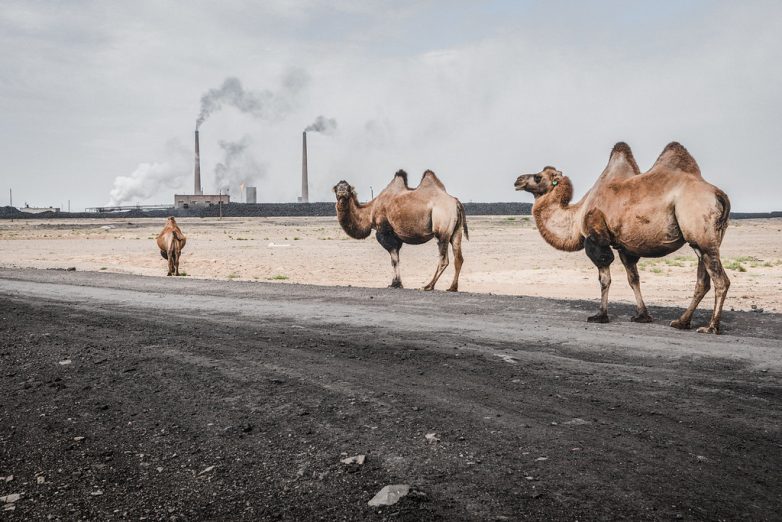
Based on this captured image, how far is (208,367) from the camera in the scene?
21.2 feet

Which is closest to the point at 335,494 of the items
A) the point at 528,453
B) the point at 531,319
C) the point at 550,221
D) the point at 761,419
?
the point at 528,453

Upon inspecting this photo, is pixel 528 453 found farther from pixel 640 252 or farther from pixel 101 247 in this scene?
pixel 101 247

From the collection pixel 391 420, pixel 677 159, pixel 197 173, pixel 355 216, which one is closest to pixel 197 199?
pixel 197 173

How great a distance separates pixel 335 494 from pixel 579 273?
18.8 meters

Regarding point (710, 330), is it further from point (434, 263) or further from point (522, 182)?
point (434, 263)

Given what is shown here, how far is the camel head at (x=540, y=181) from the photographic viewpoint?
35.5 feet

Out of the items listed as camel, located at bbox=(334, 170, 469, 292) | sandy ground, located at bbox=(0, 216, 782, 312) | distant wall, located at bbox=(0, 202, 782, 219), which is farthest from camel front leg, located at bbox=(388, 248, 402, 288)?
distant wall, located at bbox=(0, 202, 782, 219)

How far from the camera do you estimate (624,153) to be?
10.0 metres

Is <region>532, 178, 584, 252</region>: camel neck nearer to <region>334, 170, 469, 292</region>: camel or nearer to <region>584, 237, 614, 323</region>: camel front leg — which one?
<region>584, 237, 614, 323</region>: camel front leg

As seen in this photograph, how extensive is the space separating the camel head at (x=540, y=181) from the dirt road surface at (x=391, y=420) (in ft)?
9.27

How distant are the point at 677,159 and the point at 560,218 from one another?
6.64 feet

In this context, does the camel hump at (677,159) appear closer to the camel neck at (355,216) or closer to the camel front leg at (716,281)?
the camel front leg at (716,281)

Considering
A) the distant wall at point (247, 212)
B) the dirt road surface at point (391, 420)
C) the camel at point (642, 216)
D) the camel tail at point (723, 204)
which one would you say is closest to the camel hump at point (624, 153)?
the camel at point (642, 216)

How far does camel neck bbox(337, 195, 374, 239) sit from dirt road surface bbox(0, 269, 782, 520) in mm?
6953
